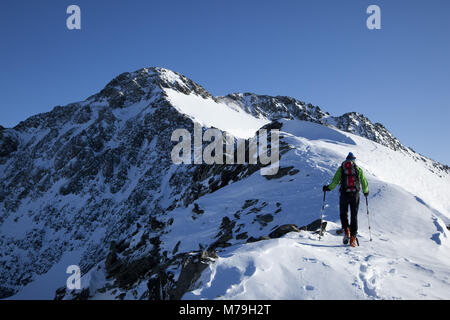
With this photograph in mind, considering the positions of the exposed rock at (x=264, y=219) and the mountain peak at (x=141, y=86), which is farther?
the mountain peak at (x=141, y=86)

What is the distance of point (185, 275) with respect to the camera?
27.5 feet

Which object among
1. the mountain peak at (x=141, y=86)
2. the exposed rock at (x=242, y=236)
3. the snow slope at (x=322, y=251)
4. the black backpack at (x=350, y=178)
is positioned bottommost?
the exposed rock at (x=242, y=236)

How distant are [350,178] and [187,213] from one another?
1214 centimetres

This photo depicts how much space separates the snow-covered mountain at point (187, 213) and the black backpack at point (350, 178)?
1.87 metres

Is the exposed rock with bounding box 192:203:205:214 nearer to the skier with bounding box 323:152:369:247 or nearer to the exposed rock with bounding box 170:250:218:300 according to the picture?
the exposed rock with bounding box 170:250:218:300

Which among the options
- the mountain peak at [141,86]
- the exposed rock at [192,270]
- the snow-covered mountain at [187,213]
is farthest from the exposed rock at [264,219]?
the mountain peak at [141,86]

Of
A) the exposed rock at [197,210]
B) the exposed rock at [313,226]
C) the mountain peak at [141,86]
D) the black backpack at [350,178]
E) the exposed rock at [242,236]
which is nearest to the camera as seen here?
the black backpack at [350,178]

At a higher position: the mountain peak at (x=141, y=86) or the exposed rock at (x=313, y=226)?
the mountain peak at (x=141, y=86)

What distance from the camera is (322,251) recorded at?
327 inches

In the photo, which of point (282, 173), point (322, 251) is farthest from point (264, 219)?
point (322, 251)

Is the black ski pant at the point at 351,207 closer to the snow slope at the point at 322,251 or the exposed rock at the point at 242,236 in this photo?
the snow slope at the point at 322,251

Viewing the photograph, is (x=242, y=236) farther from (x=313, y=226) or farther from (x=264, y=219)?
(x=313, y=226)

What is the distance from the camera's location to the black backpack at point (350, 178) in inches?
373
